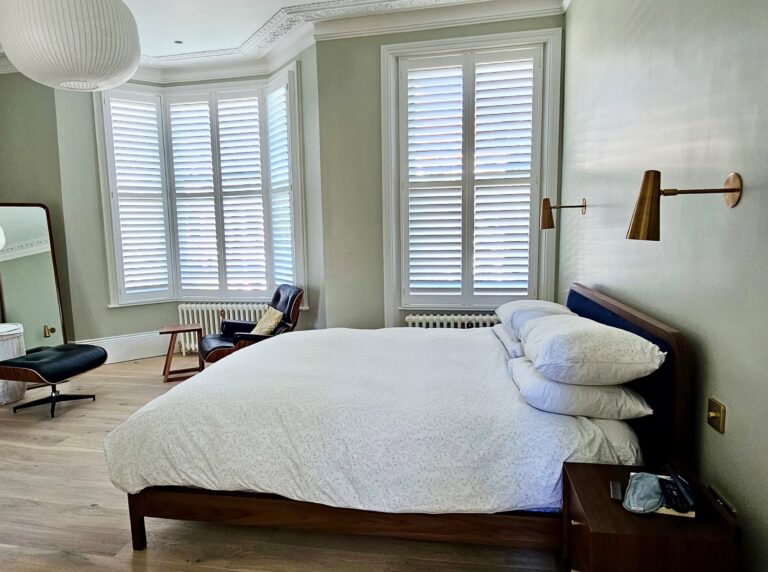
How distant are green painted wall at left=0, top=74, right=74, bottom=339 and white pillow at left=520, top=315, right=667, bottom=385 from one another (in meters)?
4.89

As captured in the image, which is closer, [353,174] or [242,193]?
[353,174]

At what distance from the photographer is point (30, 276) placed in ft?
14.1

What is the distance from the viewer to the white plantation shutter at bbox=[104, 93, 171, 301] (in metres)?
4.70

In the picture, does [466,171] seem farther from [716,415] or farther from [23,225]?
[23,225]

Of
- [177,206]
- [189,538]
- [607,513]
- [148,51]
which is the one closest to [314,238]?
[177,206]

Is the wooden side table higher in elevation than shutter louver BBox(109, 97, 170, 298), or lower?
lower

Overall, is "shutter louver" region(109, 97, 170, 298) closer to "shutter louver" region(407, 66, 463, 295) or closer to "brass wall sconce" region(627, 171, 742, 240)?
"shutter louver" region(407, 66, 463, 295)

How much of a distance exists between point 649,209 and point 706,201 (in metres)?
0.37

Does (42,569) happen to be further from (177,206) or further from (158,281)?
(177,206)

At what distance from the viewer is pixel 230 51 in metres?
4.50

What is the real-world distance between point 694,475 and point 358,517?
1223mm

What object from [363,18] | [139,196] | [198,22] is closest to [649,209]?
[363,18]

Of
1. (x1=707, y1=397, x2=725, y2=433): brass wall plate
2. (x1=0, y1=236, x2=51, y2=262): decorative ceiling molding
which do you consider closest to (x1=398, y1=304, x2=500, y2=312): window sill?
(x1=707, y1=397, x2=725, y2=433): brass wall plate

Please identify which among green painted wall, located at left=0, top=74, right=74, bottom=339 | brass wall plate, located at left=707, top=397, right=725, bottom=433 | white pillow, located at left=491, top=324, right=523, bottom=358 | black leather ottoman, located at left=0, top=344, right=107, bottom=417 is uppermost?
green painted wall, located at left=0, top=74, right=74, bottom=339
